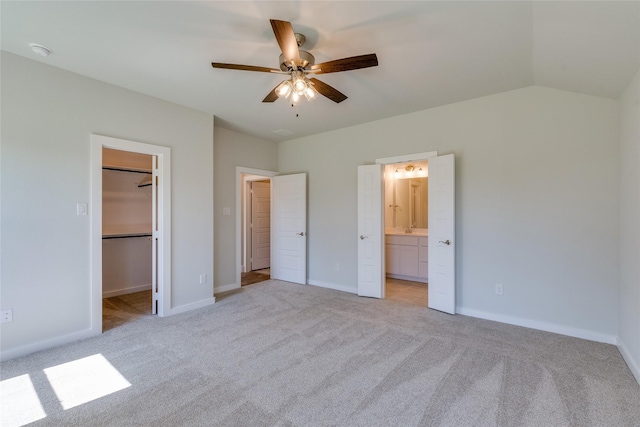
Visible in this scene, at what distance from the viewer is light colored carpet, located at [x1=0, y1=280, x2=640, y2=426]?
73.7 inches

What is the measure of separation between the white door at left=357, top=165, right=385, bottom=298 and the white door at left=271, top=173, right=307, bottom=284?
1156 mm

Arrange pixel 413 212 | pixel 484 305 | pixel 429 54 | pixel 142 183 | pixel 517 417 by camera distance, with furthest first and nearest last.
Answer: pixel 413 212, pixel 142 183, pixel 484 305, pixel 429 54, pixel 517 417

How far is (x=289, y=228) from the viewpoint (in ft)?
17.9

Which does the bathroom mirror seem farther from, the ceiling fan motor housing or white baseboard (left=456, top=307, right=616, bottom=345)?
the ceiling fan motor housing

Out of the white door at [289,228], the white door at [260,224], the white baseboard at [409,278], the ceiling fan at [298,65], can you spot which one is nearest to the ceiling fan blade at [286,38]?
the ceiling fan at [298,65]

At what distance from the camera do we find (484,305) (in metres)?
3.57

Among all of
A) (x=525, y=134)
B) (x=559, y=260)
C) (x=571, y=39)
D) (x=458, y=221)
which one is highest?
(x=571, y=39)

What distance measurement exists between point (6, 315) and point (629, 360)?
17.7 feet

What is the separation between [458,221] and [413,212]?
7.90 feet

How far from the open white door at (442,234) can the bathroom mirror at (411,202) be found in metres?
2.24

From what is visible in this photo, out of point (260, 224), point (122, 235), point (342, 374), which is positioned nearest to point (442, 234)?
point (342, 374)

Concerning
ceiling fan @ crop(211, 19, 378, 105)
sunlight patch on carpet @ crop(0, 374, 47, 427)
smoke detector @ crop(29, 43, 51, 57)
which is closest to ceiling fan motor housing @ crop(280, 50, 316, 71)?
ceiling fan @ crop(211, 19, 378, 105)

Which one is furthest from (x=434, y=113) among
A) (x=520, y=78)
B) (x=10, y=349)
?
(x=10, y=349)

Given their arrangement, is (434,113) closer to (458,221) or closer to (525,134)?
(525,134)
